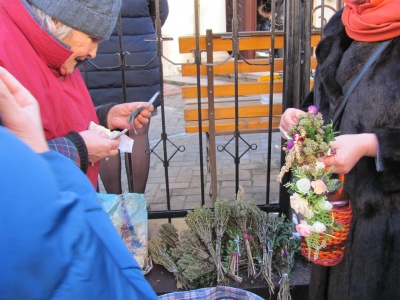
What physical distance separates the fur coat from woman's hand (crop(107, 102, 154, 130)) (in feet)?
3.00

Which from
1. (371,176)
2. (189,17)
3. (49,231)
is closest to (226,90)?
(371,176)

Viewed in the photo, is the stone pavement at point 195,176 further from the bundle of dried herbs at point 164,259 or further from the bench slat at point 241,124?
the bundle of dried herbs at point 164,259

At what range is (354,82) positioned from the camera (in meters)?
1.62

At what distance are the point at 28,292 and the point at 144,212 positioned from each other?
1751 millimetres

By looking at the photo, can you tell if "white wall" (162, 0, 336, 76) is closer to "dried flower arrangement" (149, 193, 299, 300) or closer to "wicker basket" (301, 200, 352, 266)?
"dried flower arrangement" (149, 193, 299, 300)

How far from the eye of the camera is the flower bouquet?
1.50m

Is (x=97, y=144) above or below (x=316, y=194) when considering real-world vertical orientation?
above

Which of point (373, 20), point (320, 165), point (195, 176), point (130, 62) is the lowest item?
point (195, 176)

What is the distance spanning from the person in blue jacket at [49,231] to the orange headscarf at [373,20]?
Result: 1257 mm

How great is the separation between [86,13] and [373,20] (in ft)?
3.45

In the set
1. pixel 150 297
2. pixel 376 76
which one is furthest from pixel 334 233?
pixel 150 297

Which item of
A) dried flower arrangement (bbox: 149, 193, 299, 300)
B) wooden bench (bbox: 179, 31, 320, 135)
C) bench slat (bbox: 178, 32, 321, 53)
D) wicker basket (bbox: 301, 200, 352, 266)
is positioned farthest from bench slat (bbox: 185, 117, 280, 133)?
wicker basket (bbox: 301, 200, 352, 266)

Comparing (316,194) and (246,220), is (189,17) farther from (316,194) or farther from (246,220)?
(316,194)

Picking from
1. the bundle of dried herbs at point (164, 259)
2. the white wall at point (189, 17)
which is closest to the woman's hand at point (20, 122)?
the bundle of dried herbs at point (164, 259)
